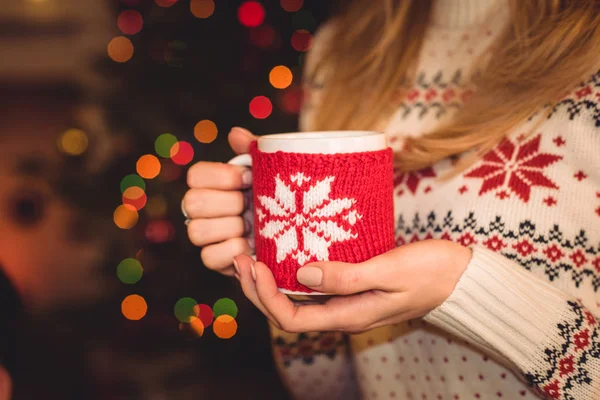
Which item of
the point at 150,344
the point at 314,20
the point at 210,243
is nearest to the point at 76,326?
the point at 150,344

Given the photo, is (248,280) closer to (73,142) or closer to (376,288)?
(376,288)

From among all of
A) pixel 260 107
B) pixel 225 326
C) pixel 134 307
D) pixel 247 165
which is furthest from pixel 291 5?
pixel 134 307

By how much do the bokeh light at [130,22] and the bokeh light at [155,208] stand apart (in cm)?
54

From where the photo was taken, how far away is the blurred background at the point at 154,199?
1.52m

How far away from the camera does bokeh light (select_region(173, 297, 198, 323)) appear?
1.82 meters

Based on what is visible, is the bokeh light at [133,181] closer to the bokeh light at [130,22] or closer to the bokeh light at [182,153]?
the bokeh light at [182,153]

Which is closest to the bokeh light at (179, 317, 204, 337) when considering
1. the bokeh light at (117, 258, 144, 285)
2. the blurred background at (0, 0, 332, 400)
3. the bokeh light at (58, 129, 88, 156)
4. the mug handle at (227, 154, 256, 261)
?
the blurred background at (0, 0, 332, 400)

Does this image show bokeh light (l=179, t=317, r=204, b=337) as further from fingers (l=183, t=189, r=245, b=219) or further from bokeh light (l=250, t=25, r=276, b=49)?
fingers (l=183, t=189, r=245, b=219)

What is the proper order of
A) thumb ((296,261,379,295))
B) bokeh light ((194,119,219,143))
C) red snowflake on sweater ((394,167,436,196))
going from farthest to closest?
bokeh light ((194,119,219,143)), red snowflake on sweater ((394,167,436,196)), thumb ((296,261,379,295))

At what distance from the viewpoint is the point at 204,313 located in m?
1.87

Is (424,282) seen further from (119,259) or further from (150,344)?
(150,344)

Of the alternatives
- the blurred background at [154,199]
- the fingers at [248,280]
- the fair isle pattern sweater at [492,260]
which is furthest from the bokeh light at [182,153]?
the fingers at [248,280]

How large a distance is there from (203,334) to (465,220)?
1480 mm

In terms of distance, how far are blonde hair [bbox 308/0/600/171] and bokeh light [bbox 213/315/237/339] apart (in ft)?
3.67
